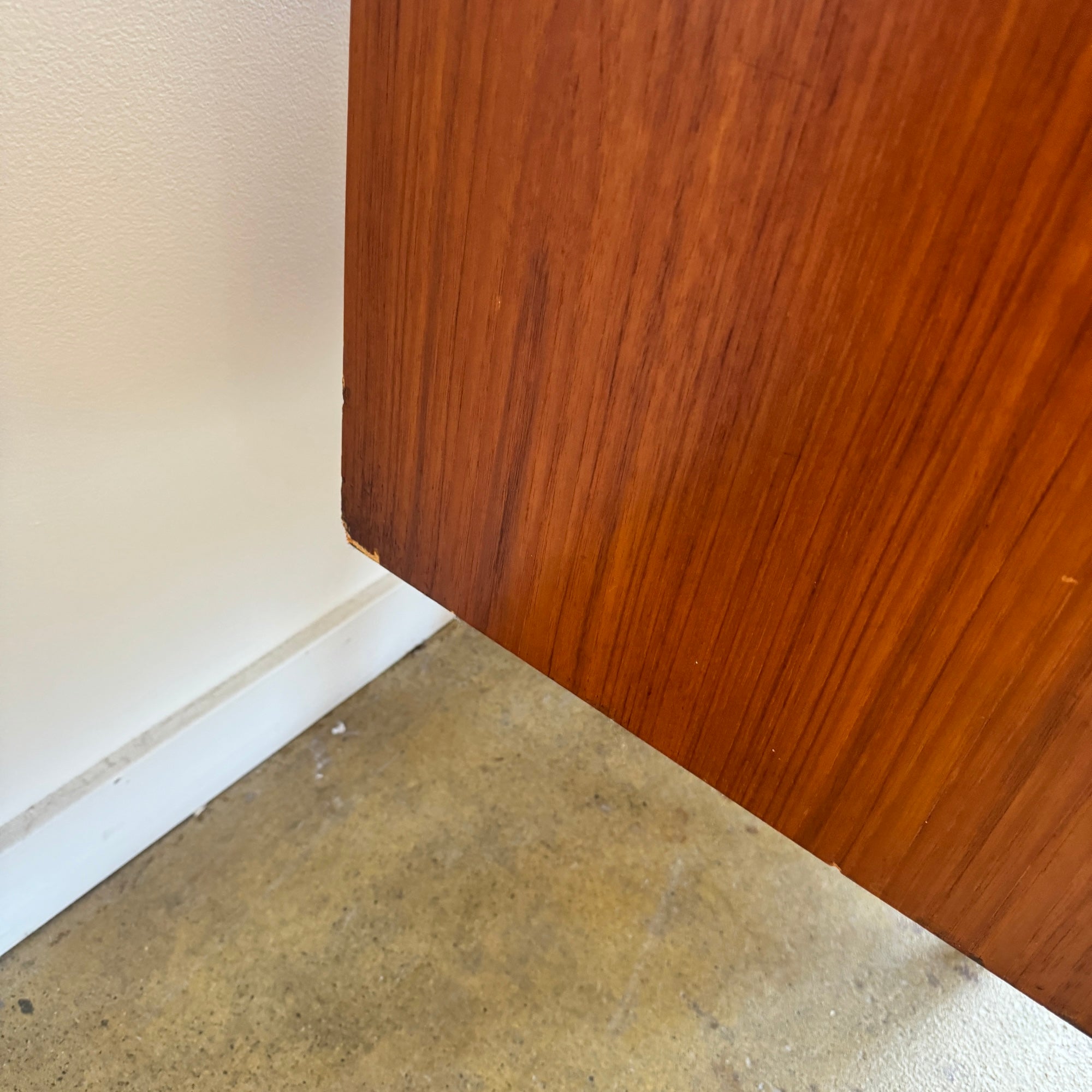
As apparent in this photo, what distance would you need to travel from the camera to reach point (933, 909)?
0.40m

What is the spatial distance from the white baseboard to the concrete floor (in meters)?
0.03

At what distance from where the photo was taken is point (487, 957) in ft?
2.46

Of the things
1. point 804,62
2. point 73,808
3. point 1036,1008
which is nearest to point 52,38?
point 804,62

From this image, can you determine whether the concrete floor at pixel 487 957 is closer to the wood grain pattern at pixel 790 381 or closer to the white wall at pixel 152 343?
the white wall at pixel 152 343

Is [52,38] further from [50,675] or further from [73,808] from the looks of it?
[73,808]

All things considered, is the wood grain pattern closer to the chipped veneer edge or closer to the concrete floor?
the chipped veneer edge

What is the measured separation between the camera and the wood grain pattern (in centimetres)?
27

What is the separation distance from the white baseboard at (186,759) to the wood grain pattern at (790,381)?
419 mm

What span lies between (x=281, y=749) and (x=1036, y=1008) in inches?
30.2

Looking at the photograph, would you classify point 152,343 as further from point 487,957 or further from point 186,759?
point 487,957

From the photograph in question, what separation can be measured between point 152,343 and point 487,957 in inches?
22.5

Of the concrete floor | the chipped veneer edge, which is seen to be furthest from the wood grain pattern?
the concrete floor

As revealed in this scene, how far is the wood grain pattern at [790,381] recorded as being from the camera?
27cm

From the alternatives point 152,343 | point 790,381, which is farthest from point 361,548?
point 790,381
